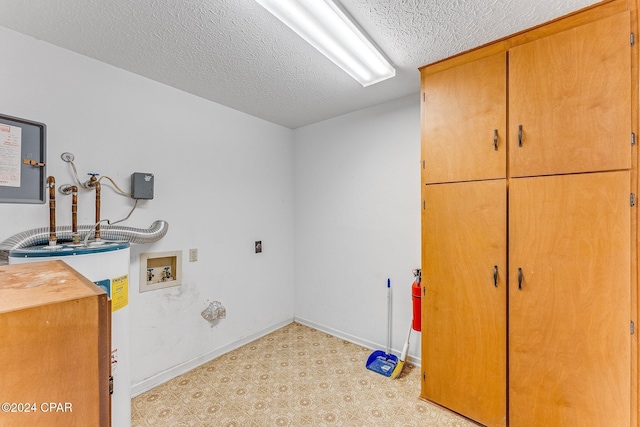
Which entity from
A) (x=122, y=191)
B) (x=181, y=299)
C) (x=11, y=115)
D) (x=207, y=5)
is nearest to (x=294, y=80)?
(x=207, y=5)

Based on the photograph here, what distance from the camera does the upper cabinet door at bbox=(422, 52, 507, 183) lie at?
167 centimetres

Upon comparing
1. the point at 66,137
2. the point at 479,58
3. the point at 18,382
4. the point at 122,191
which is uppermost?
the point at 479,58

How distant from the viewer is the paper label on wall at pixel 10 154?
5.03 feet

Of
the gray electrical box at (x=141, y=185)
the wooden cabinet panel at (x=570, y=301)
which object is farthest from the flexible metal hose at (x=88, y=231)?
the wooden cabinet panel at (x=570, y=301)

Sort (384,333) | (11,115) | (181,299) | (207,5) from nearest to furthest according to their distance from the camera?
1. (207,5)
2. (11,115)
3. (181,299)
4. (384,333)

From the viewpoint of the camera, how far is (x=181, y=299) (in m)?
2.33

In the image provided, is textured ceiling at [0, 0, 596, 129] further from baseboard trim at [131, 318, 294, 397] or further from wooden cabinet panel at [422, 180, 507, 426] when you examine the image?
baseboard trim at [131, 318, 294, 397]

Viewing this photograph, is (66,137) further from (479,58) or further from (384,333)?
(384,333)

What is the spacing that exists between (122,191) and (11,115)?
2.21ft

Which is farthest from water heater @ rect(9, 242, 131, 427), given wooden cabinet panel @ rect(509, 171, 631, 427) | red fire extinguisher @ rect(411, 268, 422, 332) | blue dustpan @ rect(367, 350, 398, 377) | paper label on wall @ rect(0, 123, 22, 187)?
wooden cabinet panel @ rect(509, 171, 631, 427)

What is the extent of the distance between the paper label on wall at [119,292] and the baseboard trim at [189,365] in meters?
0.98

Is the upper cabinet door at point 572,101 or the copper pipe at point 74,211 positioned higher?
the upper cabinet door at point 572,101

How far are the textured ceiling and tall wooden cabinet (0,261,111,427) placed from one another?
4.91 feet

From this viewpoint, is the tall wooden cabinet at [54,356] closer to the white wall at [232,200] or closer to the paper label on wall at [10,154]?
the paper label on wall at [10,154]
